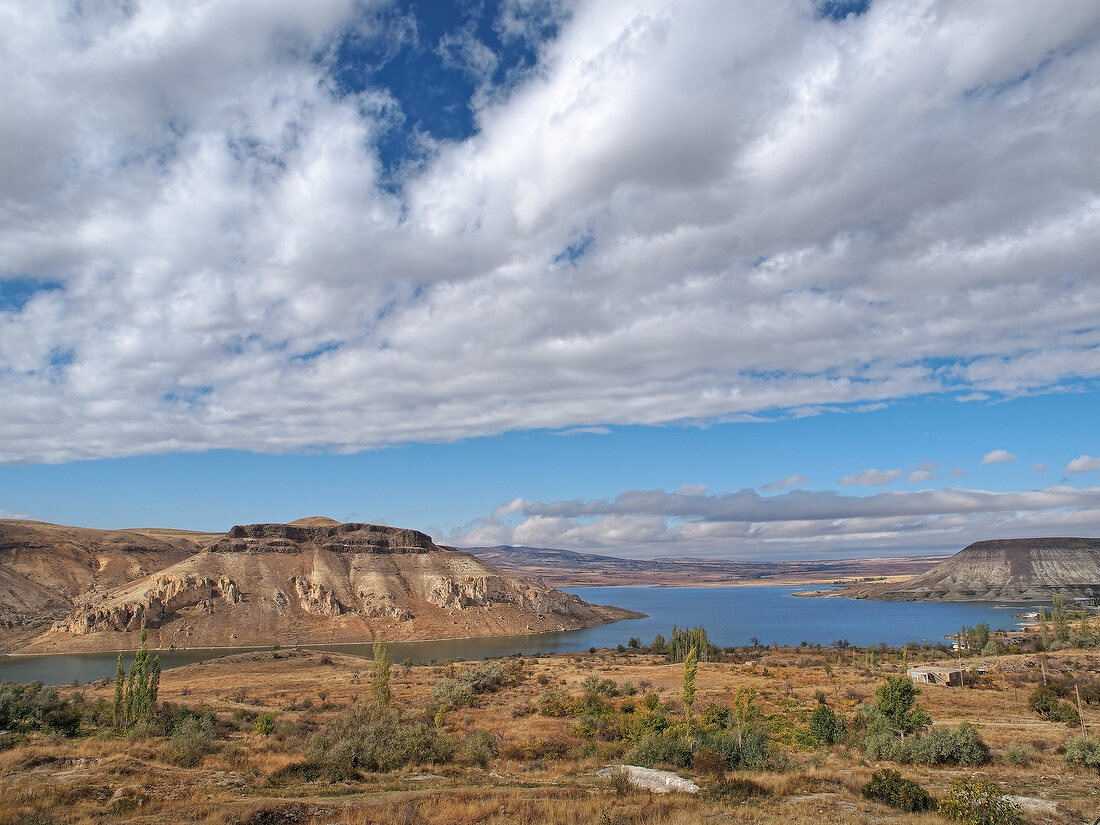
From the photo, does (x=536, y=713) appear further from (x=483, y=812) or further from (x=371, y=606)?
(x=371, y=606)

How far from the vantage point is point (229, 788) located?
55.4 feet

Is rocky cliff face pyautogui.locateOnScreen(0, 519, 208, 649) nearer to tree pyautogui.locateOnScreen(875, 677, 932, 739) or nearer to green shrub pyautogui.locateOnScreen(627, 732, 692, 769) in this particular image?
green shrub pyautogui.locateOnScreen(627, 732, 692, 769)

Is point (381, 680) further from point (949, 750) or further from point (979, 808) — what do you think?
point (979, 808)

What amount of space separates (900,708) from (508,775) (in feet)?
52.5

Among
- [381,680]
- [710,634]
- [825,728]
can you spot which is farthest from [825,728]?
[710,634]

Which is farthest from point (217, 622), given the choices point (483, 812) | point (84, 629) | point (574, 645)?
point (483, 812)

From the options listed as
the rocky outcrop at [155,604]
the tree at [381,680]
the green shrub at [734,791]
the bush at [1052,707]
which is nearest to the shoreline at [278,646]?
the rocky outcrop at [155,604]

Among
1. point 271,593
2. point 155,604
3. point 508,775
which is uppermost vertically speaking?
point 508,775

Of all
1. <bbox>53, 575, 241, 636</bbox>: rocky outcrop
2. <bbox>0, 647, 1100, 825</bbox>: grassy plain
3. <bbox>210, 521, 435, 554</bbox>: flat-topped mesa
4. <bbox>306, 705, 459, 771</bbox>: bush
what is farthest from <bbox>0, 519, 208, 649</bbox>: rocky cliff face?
<bbox>306, 705, 459, 771</bbox>: bush

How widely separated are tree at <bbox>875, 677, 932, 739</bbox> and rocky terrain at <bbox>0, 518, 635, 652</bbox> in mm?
103339

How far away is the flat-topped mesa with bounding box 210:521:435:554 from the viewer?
138 meters

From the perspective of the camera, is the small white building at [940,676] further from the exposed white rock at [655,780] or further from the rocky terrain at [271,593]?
the rocky terrain at [271,593]

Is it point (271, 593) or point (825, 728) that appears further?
point (271, 593)

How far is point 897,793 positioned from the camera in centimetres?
1501
